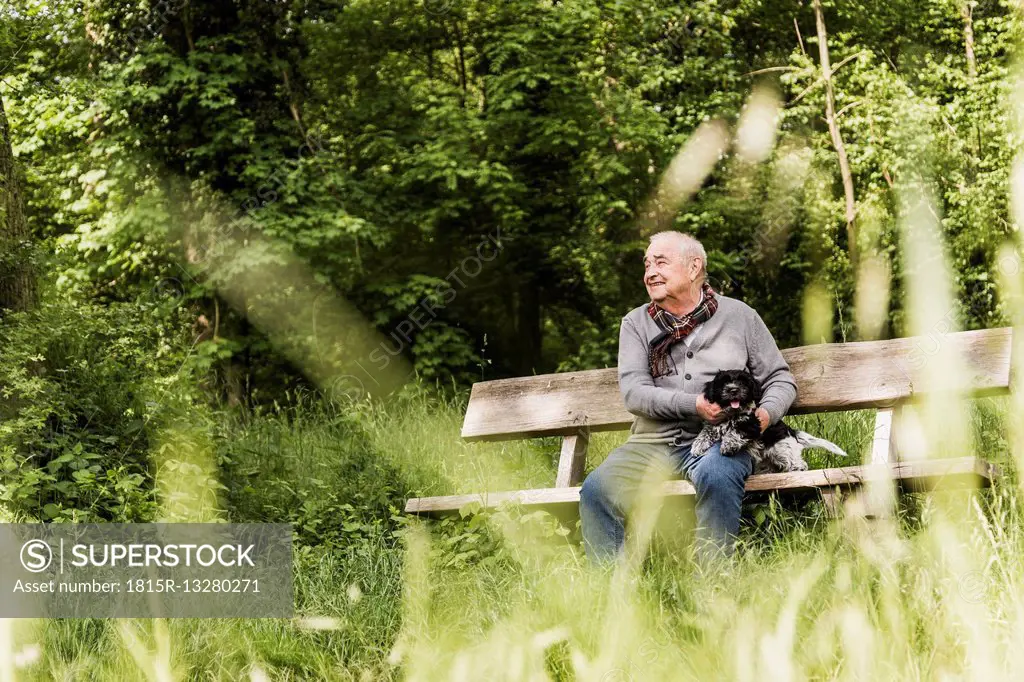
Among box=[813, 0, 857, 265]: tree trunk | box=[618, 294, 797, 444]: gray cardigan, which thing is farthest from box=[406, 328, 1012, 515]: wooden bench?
box=[813, 0, 857, 265]: tree trunk

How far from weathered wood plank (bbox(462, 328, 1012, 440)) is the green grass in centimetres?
49

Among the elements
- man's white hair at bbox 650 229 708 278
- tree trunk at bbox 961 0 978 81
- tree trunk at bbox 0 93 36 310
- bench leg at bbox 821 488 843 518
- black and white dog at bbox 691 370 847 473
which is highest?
tree trunk at bbox 961 0 978 81

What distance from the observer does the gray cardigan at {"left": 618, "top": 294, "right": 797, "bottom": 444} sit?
14.7ft

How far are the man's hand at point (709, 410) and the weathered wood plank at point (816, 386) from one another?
61 centimetres

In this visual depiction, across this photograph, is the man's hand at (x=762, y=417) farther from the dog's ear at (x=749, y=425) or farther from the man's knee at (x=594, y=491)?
the man's knee at (x=594, y=491)

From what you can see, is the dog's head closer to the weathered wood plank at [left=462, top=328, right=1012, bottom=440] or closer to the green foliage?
the weathered wood plank at [left=462, top=328, right=1012, bottom=440]

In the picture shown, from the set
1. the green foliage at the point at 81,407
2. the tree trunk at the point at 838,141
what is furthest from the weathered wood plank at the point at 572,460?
the tree trunk at the point at 838,141

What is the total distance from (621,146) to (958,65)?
5.38 meters

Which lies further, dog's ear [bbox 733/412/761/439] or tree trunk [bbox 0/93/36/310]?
tree trunk [bbox 0/93/36/310]

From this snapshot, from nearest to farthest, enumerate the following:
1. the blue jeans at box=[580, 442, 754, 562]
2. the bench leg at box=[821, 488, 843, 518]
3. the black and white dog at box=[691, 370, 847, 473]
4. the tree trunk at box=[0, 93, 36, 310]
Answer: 1. the bench leg at box=[821, 488, 843, 518]
2. the blue jeans at box=[580, 442, 754, 562]
3. the black and white dog at box=[691, 370, 847, 473]
4. the tree trunk at box=[0, 93, 36, 310]

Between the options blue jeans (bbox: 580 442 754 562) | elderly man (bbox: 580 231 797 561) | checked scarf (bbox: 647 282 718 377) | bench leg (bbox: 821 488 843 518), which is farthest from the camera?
checked scarf (bbox: 647 282 718 377)

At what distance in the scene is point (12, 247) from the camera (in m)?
6.09

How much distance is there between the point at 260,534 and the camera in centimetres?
558

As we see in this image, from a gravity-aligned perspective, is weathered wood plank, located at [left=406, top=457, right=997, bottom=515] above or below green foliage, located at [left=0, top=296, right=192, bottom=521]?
below
